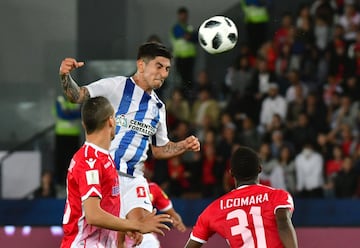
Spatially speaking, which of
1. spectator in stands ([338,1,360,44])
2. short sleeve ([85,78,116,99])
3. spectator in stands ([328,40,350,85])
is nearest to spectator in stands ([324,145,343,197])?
spectator in stands ([328,40,350,85])

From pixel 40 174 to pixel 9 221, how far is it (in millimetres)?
2363

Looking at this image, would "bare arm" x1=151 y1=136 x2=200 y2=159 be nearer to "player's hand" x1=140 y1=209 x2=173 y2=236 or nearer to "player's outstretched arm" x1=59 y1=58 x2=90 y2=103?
"player's outstretched arm" x1=59 y1=58 x2=90 y2=103

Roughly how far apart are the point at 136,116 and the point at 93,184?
1.84 metres

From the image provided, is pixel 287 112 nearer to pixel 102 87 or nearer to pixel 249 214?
pixel 102 87

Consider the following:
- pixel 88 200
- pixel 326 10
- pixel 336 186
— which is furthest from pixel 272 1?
pixel 88 200

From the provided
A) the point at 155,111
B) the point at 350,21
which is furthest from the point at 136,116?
the point at 350,21

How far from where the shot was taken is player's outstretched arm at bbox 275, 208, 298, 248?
19.0ft

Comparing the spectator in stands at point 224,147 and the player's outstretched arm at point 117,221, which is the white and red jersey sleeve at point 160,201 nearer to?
the spectator in stands at point 224,147

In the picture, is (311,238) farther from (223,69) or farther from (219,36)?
(223,69)

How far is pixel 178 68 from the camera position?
14.6m

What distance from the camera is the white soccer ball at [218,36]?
7.73 m

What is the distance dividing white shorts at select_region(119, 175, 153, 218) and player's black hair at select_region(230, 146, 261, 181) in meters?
1.29

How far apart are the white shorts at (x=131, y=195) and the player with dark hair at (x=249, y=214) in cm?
113

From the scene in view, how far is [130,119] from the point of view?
23.2ft
